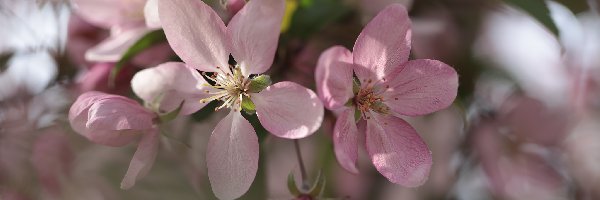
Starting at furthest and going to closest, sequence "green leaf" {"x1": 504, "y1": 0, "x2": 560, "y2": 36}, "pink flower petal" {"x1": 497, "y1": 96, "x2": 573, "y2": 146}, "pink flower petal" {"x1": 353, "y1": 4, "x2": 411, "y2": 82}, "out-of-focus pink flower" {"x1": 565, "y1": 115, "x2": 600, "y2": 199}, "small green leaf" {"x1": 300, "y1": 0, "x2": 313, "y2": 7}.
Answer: "out-of-focus pink flower" {"x1": 565, "y1": 115, "x2": 600, "y2": 199}
"pink flower petal" {"x1": 497, "y1": 96, "x2": 573, "y2": 146}
"small green leaf" {"x1": 300, "y1": 0, "x2": 313, "y2": 7}
"green leaf" {"x1": 504, "y1": 0, "x2": 560, "y2": 36}
"pink flower petal" {"x1": 353, "y1": 4, "x2": 411, "y2": 82}

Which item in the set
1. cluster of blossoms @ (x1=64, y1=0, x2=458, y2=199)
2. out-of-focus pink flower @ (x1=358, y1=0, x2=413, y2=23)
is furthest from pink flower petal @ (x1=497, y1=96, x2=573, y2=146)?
cluster of blossoms @ (x1=64, y1=0, x2=458, y2=199)

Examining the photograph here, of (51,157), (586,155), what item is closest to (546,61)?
(586,155)

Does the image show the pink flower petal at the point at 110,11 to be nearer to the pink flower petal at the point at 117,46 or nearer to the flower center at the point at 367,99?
the pink flower petal at the point at 117,46

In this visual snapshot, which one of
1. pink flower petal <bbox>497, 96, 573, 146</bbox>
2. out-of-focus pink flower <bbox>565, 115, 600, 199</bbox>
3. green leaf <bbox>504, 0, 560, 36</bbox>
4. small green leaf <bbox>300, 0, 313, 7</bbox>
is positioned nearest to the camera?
green leaf <bbox>504, 0, 560, 36</bbox>

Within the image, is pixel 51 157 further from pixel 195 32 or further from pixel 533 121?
pixel 533 121

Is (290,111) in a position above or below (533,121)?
above

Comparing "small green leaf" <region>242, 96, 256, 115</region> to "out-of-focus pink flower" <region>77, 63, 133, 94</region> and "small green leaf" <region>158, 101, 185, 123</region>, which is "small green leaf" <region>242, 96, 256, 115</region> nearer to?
"small green leaf" <region>158, 101, 185, 123</region>

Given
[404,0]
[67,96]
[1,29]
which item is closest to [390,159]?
[404,0]
